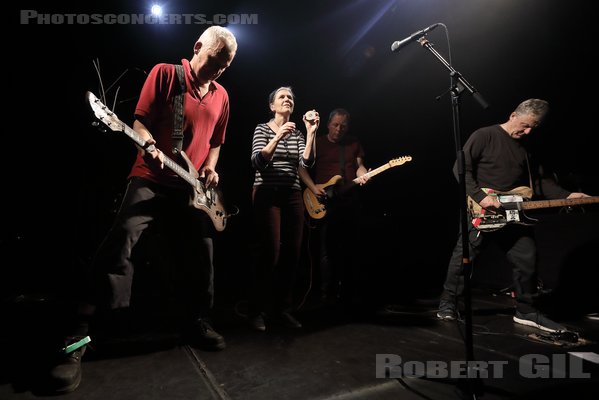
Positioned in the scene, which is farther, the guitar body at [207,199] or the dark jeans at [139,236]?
the guitar body at [207,199]

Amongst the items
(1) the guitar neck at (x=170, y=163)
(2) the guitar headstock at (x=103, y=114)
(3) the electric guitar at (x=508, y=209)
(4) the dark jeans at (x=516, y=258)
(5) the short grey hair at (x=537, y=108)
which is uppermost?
→ (5) the short grey hair at (x=537, y=108)

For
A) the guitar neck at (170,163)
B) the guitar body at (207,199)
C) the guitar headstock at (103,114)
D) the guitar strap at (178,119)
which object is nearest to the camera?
the guitar headstock at (103,114)

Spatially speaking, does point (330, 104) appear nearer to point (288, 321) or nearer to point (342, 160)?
point (342, 160)

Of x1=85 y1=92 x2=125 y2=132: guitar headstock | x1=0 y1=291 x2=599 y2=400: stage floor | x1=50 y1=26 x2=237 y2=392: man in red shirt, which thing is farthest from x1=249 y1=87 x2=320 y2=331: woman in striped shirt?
x1=85 y1=92 x2=125 y2=132: guitar headstock

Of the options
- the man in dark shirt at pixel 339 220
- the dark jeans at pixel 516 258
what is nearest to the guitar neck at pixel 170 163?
the man in dark shirt at pixel 339 220

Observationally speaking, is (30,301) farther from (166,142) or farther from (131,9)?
(131,9)

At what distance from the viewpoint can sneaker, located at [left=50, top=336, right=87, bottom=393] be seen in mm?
1548

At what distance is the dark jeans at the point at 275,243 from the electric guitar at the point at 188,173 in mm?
344

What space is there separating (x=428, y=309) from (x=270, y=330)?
181 cm

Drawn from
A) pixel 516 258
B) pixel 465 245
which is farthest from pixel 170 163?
pixel 516 258

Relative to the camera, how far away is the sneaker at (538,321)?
2615mm

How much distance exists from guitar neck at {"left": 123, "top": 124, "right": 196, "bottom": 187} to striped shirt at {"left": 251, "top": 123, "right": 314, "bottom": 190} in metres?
0.63

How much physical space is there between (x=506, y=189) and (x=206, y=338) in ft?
9.67

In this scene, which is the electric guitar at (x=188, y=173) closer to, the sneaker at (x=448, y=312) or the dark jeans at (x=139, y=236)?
the dark jeans at (x=139, y=236)
